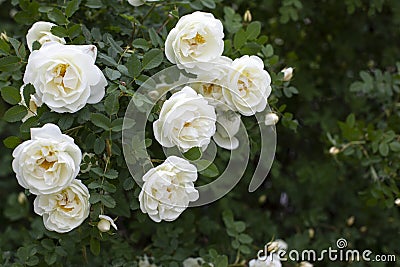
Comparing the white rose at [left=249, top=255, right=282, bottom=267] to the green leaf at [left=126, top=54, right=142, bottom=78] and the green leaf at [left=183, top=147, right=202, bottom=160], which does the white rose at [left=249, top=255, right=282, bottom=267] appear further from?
the green leaf at [left=126, top=54, right=142, bottom=78]

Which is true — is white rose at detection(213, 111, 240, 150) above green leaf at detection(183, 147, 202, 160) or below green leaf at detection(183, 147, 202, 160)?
below

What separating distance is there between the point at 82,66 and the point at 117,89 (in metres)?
0.11

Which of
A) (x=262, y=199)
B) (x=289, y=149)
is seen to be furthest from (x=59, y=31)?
(x=289, y=149)

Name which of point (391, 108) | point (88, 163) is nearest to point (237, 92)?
point (88, 163)

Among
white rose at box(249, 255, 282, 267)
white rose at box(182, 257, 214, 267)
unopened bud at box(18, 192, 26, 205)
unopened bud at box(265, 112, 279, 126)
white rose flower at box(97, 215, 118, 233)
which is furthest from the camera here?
unopened bud at box(18, 192, 26, 205)

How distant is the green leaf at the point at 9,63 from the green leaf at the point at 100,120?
0.81 feet

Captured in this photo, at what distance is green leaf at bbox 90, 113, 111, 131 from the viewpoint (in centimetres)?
121

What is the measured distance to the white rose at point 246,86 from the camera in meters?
1.30

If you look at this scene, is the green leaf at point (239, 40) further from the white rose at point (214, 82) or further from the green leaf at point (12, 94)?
the green leaf at point (12, 94)

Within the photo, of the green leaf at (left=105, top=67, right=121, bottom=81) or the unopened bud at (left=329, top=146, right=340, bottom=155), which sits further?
the unopened bud at (left=329, top=146, right=340, bottom=155)

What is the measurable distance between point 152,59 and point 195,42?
10 centimetres

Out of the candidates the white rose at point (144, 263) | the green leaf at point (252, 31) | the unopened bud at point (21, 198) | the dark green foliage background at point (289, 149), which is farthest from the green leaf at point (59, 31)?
the unopened bud at point (21, 198)

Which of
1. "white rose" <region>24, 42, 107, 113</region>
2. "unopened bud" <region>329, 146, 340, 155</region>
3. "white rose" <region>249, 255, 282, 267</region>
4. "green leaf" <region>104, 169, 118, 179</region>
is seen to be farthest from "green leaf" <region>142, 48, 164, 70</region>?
"unopened bud" <region>329, 146, 340, 155</region>

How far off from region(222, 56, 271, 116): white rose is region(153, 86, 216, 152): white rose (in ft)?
0.31
